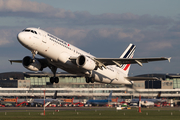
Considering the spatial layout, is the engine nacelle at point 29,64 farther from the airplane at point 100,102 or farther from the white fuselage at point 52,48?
the airplane at point 100,102

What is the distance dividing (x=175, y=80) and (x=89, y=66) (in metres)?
136

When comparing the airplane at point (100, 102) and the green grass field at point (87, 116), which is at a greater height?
the airplane at point (100, 102)

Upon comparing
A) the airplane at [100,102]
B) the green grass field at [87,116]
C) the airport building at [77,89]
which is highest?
the airport building at [77,89]

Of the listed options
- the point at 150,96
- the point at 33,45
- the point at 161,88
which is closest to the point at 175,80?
the point at 161,88

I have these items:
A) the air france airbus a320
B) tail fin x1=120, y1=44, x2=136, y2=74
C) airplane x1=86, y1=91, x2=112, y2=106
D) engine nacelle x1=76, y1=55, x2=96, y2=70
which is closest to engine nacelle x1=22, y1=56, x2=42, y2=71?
the air france airbus a320

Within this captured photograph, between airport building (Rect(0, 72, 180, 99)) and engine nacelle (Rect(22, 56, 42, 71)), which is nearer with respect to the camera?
engine nacelle (Rect(22, 56, 42, 71))

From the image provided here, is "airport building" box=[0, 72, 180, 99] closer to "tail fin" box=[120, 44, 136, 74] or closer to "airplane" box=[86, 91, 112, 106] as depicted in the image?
"airplane" box=[86, 91, 112, 106]

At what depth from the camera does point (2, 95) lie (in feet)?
432

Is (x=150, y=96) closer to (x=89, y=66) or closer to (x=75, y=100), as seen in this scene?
(x=75, y=100)

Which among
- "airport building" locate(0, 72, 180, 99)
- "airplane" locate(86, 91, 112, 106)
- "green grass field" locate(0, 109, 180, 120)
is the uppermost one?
"airport building" locate(0, 72, 180, 99)

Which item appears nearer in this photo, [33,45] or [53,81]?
[33,45]

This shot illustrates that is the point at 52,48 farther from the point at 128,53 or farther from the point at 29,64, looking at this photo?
the point at 128,53

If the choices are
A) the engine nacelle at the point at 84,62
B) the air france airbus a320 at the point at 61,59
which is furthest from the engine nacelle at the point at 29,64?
the engine nacelle at the point at 84,62

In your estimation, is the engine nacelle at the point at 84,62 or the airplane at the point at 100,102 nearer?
the engine nacelle at the point at 84,62
